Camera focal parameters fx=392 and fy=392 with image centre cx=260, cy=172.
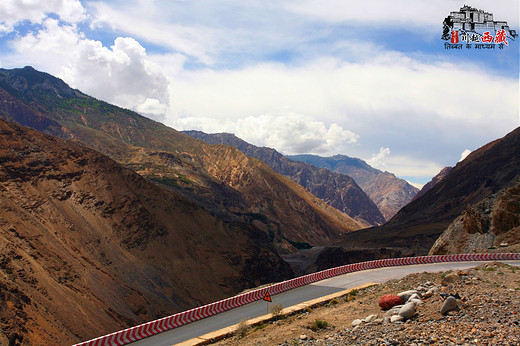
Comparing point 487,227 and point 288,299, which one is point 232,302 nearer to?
point 288,299

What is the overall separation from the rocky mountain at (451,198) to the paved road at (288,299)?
1969 inches

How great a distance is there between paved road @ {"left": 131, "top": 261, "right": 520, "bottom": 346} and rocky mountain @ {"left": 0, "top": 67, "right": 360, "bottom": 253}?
69540mm

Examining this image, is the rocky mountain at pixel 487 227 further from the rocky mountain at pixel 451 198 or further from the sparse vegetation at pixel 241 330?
the rocky mountain at pixel 451 198

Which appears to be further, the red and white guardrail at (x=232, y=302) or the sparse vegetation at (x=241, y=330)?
the red and white guardrail at (x=232, y=302)

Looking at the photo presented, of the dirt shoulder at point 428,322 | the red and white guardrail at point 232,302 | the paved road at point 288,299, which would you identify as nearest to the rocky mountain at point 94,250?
the red and white guardrail at point 232,302

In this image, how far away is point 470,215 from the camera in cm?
3769

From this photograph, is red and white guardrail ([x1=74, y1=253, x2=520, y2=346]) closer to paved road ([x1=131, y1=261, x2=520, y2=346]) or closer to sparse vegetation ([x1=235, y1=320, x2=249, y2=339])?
paved road ([x1=131, y1=261, x2=520, y2=346])

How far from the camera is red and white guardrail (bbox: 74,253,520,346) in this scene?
51.8 feet

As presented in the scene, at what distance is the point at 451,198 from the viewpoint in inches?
4016

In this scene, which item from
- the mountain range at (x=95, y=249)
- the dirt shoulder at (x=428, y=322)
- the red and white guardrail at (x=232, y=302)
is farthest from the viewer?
the mountain range at (x=95, y=249)

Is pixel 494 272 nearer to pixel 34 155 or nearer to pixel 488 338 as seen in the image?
pixel 488 338

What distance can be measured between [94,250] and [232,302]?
1084 inches

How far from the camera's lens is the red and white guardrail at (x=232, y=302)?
15.8 m

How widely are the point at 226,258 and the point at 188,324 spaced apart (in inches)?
1537
